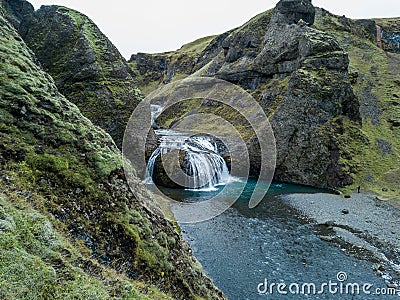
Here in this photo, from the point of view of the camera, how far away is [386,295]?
18.4 m

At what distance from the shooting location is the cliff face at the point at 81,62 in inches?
1495

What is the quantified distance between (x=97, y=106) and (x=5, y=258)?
3453cm

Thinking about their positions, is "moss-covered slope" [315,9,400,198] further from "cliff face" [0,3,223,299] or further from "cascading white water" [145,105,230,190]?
"cliff face" [0,3,223,299]

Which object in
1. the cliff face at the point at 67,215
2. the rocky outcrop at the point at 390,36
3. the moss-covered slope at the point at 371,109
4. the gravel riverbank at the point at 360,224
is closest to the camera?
the cliff face at the point at 67,215

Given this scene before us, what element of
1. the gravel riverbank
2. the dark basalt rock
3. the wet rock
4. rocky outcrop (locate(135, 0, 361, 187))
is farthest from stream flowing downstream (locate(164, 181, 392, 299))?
the dark basalt rock

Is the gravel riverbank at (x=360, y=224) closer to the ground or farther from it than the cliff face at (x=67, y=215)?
closer to the ground

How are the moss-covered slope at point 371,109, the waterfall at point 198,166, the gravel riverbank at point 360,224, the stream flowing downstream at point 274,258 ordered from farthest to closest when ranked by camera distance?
the moss-covered slope at point 371,109 < the waterfall at point 198,166 < the gravel riverbank at point 360,224 < the stream flowing downstream at point 274,258
